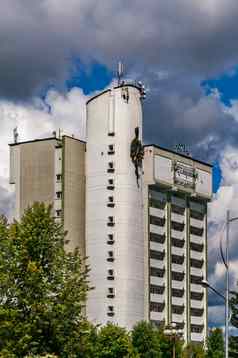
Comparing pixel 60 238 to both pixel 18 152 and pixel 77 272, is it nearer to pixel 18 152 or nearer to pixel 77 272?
pixel 77 272

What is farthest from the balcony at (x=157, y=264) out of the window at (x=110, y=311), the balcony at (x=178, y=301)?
the window at (x=110, y=311)

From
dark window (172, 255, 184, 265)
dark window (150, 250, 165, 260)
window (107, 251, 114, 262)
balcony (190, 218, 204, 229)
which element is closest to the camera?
window (107, 251, 114, 262)

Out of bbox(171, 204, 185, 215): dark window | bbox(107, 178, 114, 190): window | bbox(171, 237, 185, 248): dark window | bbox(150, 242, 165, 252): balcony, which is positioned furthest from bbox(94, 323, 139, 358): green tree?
bbox(171, 204, 185, 215): dark window

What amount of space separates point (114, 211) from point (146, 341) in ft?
104

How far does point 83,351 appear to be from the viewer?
75.0 meters

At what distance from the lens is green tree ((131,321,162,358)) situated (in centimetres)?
14275

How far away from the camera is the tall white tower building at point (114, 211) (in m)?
170

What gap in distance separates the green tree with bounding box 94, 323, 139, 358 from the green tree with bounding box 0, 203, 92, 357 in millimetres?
49636

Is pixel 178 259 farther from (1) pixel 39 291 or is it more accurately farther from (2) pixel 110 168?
(1) pixel 39 291

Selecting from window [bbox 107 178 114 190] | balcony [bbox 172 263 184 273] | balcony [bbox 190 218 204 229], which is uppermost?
window [bbox 107 178 114 190]

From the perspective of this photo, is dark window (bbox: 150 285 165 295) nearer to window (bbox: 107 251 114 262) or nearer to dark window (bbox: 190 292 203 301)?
dark window (bbox: 190 292 203 301)

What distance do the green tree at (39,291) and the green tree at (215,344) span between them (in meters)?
92.1

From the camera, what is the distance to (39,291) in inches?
2844

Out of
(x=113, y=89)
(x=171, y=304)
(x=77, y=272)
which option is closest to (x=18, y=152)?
(x=113, y=89)
